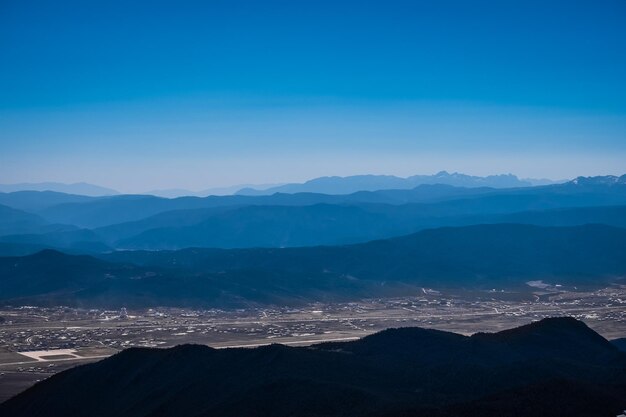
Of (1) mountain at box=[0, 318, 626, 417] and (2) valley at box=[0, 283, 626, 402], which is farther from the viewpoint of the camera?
(2) valley at box=[0, 283, 626, 402]

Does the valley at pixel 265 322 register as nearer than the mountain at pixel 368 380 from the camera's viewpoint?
No

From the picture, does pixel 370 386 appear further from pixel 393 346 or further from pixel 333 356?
pixel 393 346

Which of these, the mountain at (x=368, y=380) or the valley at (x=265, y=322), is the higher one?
the mountain at (x=368, y=380)

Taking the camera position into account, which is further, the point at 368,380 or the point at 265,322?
the point at 265,322

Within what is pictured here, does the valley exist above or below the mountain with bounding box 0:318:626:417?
below

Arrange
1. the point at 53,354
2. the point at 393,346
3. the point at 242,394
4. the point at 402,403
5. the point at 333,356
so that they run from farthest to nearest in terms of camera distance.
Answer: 1. the point at 53,354
2. the point at 393,346
3. the point at 333,356
4. the point at 242,394
5. the point at 402,403

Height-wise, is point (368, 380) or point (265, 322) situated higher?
point (368, 380)

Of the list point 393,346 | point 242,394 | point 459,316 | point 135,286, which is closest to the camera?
point 242,394

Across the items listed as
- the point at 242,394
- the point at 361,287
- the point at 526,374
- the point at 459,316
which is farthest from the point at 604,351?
the point at 361,287
